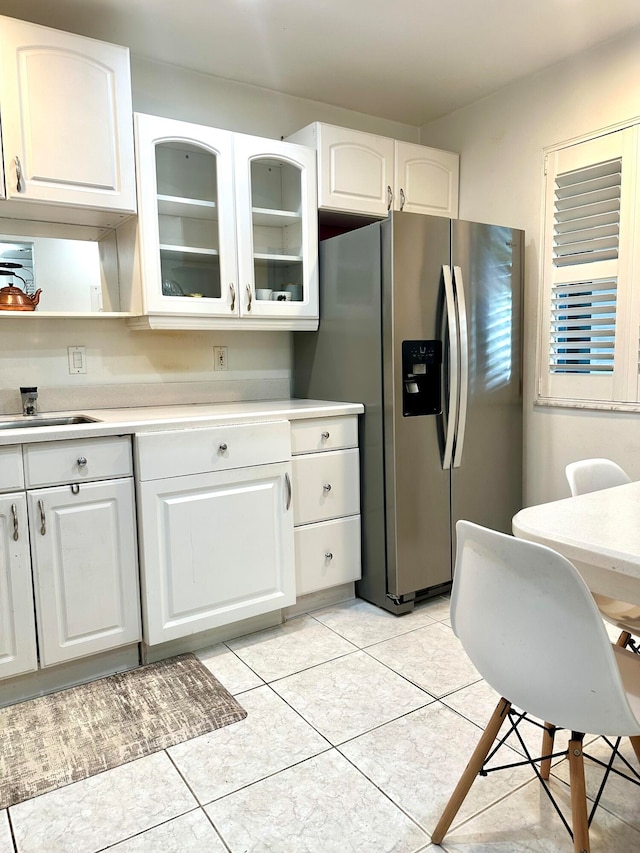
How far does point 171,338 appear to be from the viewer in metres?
2.75

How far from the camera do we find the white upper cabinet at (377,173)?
2748 mm

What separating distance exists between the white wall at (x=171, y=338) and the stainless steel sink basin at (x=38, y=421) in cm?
15

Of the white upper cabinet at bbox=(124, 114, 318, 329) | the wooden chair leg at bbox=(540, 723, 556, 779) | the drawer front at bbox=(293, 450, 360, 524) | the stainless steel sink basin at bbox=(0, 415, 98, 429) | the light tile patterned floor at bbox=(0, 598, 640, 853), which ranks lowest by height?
the light tile patterned floor at bbox=(0, 598, 640, 853)

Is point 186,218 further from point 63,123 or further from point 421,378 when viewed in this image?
point 421,378

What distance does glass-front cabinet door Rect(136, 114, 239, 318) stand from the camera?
2.33m

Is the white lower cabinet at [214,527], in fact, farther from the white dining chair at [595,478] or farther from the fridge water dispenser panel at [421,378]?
the white dining chair at [595,478]

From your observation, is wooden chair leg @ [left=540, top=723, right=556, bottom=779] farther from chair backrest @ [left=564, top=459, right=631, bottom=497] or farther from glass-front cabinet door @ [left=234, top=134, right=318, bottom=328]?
glass-front cabinet door @ [left=234, top=134, right=318, bottom=328]

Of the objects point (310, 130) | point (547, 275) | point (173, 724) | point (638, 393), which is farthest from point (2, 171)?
point (638, 393)

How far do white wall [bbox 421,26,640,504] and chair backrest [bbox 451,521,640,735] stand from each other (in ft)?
5.75

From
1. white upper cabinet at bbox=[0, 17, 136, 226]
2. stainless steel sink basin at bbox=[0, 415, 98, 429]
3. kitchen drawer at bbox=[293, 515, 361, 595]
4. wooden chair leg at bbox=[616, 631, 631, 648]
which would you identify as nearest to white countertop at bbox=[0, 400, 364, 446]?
stainless steel sink basin at bbox=[0, 415, 98, 429]

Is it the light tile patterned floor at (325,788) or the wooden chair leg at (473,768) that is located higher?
the wooden chair leg at (473,768)

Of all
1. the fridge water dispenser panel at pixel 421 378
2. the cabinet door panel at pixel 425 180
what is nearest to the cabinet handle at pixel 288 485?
the fridge water dispenser panel at pixel 421 378

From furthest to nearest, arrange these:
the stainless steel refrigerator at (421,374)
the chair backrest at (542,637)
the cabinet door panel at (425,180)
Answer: the cabinet door panel at (425,180), the stainless steel refrigerator at (421,374), the chair backrest at (542,637)

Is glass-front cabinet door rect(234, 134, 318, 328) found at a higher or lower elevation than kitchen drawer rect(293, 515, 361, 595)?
higher
